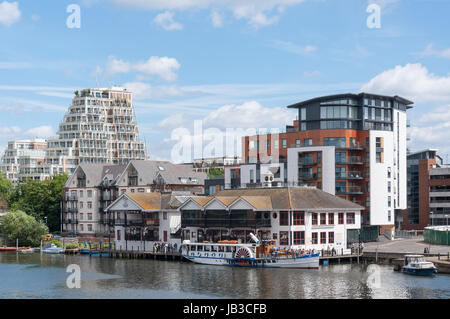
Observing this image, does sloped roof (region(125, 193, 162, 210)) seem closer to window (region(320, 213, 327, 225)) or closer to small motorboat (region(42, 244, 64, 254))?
small motorboat (region(42, 244, 64, 254))

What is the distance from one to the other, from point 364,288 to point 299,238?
2812 cm

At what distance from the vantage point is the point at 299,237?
108 meters

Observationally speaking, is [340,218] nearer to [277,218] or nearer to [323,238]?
[323,238]

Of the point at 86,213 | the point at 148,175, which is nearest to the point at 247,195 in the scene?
the point at 148,175

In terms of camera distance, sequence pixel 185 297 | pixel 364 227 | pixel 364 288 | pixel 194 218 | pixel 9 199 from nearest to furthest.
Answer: pixel 185 297 → pixel 364 288 → pixel 194 218 → pixel 364 227 → pixel 9 199

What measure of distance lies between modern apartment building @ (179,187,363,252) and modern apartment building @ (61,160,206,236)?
4521cm

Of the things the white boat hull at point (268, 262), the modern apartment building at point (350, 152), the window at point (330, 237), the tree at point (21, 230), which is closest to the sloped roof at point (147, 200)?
the white boat hull at point (268, 262)

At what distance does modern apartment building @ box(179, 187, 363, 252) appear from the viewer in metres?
108

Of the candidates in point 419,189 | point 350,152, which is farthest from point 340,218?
point 419,189

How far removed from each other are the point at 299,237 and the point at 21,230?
6338 cm

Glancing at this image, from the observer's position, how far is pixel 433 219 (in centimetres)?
15700

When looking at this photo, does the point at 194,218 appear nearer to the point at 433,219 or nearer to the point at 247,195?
the point at 247,195

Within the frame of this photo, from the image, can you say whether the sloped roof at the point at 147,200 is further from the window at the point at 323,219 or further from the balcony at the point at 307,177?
the window at the point at 323,219

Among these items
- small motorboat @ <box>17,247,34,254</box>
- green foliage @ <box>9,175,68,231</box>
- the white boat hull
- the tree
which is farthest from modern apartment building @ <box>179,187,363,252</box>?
green foliage @ <box>9,175,68,231</box>
